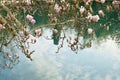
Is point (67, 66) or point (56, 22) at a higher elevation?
point (67, 66)

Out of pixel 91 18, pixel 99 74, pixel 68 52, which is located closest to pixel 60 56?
pixel 68 52

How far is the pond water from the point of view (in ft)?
57.1

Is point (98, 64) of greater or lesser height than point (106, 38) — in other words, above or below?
below

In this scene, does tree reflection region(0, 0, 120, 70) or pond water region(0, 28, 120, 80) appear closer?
tree reflection region(0, 0, 120, 70)

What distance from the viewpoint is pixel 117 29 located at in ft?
103

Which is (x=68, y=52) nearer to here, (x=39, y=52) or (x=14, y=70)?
(x=39, y=52)

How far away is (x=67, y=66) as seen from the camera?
760 inches

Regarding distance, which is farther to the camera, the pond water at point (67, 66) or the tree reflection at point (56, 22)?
the pond water at point (67, 66)

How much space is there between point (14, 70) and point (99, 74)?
406cm

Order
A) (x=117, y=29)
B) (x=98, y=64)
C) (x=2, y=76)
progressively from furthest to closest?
(x=117, y=29)
(x=98, y=64)
(x=2, y=76)

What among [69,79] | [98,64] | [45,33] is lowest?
[69,79]

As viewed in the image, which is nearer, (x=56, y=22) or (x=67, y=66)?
(x=56, y=22)

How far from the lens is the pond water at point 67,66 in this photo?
17406mm

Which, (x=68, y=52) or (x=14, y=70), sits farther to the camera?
(x=68, y=52)
